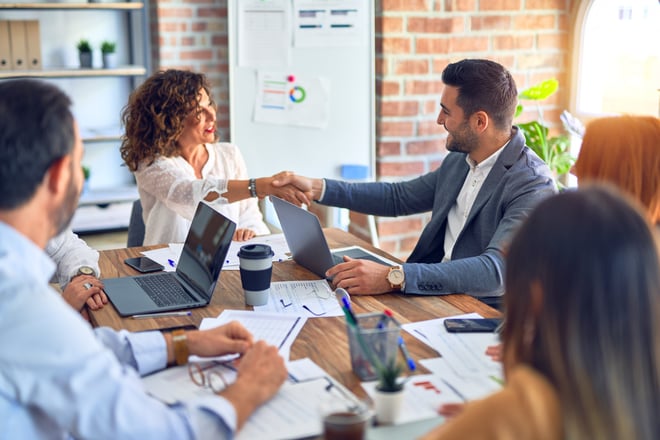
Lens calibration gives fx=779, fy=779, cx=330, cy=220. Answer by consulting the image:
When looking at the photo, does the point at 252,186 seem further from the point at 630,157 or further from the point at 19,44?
the point at 19,44

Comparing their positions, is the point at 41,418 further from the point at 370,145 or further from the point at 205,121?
the point at 370,145

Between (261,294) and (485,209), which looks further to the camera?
(485,209)

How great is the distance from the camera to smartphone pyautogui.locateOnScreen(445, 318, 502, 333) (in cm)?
172

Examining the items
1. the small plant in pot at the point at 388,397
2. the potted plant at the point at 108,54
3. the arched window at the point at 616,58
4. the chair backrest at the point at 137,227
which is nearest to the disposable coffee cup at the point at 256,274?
the small plant in pot at the point at 388,397

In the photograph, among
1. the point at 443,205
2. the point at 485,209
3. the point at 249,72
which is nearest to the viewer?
the point at 485,209

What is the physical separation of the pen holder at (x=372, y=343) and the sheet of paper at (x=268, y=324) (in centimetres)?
19

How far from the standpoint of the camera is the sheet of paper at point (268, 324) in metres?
1.68

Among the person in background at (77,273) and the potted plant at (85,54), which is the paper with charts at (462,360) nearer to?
the person in background at (77,273)

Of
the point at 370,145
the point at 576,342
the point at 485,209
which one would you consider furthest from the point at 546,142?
the point at 576,342

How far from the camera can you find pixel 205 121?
2.87 metres

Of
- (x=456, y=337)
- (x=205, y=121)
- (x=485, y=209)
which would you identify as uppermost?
(x=205, y=121)

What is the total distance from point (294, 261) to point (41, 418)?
1.22 metres

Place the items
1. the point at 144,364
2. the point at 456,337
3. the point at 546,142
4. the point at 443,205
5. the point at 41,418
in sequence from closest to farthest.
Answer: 1. the point at 41,418
2. the point at 144,364
3. the point at 456,337
4. the point at 443,205
5. the point at 546,142

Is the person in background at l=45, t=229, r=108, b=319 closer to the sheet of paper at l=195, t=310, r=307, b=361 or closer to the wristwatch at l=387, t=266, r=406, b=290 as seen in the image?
the sheet of paper at l=195, t=310, r=307, b=361
